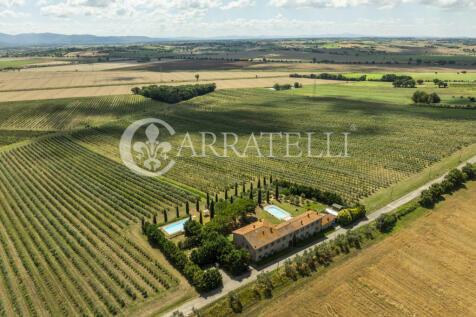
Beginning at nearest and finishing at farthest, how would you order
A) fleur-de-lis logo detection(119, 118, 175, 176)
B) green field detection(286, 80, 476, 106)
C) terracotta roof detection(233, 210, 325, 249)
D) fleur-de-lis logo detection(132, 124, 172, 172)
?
terracotta roof detection(233, 210, 325, 249) → fleur-de-lis logo detection(119, 118, 175, 176) → fleur-de-lis logo detection(132, 124, 172, 172) → green field detection(286, 80, 476, 106)

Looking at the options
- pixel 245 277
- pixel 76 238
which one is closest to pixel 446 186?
pixel 245 277

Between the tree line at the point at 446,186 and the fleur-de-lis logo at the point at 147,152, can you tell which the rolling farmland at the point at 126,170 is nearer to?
the fleur-de-lis logo at the point at 147,152

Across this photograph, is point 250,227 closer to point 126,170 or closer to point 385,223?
point 385,223

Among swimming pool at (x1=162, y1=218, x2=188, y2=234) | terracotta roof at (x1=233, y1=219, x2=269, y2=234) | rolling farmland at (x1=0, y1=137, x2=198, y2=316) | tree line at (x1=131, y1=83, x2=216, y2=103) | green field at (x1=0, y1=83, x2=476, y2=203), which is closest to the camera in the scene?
rolling farmland at (x1=0, y1=137, x2=198, y2=316)

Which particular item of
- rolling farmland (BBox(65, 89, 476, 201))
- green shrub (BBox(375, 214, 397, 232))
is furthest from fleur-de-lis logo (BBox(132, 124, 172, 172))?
green shrub (BBox(375, 214, 397, 232))

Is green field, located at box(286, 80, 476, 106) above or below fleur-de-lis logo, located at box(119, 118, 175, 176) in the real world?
above

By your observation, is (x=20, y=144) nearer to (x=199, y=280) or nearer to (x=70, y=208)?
(x=70, y=208)

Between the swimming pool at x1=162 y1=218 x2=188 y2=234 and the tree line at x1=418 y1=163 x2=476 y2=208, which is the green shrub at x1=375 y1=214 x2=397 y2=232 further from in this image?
the swimming pool at x1=162 y1=218 x2=188 y2=234

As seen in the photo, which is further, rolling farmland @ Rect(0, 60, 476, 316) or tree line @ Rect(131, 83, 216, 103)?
tree line @ Rect(131, 83, 216, 103)
